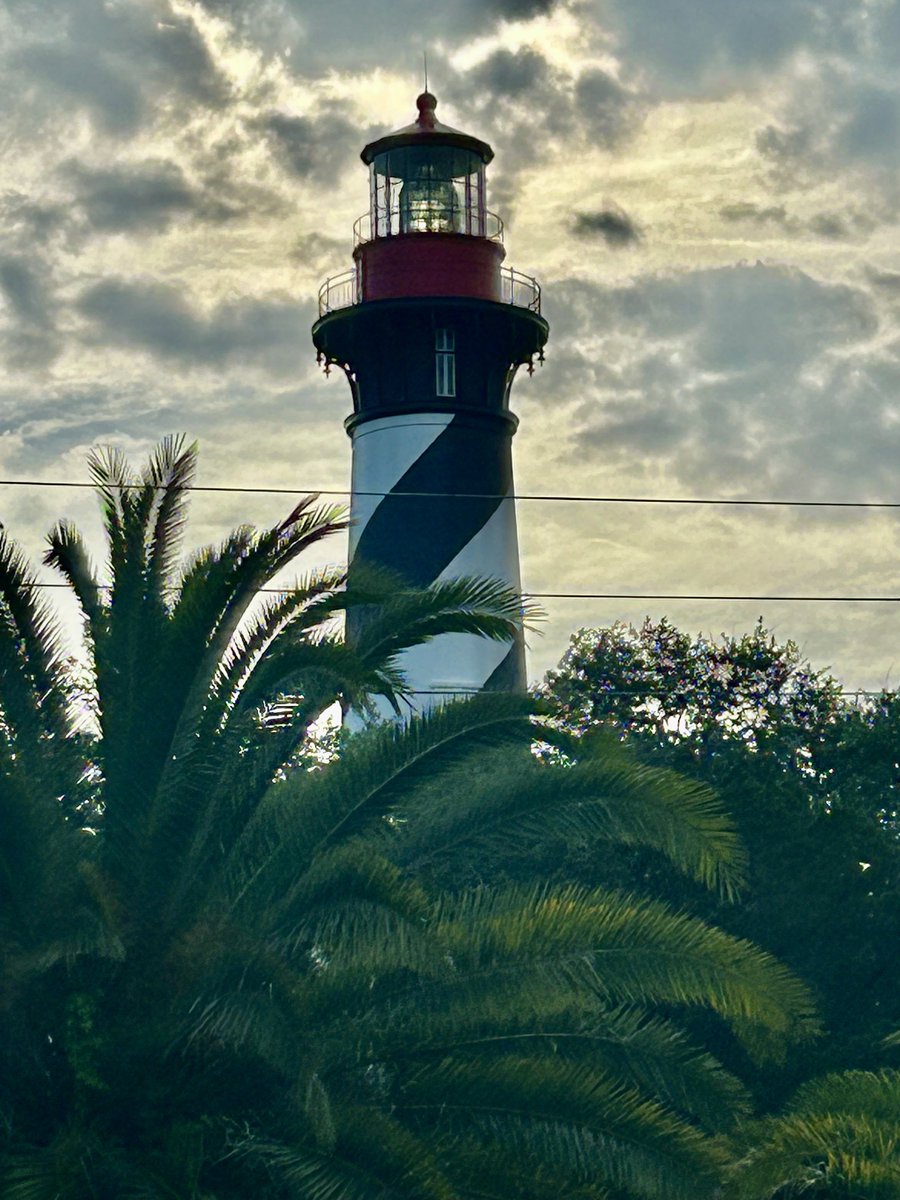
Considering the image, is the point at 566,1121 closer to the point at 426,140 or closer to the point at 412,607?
the point at 412,607

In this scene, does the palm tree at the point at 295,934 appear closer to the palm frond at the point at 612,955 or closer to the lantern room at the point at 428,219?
the palm frond at the point at 612,955

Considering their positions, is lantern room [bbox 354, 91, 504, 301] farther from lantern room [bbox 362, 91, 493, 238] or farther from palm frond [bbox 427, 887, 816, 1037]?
palm frond [bbox 427, 887, 816, 1037]

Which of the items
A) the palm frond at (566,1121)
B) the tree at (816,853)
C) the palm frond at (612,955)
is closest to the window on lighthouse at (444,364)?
the tree at (816,853)

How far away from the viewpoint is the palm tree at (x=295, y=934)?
43.1 feet

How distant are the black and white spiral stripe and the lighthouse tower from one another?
25 millimetres

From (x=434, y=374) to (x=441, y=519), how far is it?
9.29 feet

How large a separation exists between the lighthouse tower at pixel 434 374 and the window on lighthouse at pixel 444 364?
0.08 ft

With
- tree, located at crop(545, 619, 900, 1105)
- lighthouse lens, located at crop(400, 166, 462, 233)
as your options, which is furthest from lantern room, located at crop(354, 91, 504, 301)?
tree, located at crop(545, 619, 900, 1105)

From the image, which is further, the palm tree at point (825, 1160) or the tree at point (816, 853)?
the tree at point (816, 853)

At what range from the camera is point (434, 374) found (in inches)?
1400

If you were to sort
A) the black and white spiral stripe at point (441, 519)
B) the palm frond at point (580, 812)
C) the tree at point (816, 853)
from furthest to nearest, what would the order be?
the black and white spiral stripe at point (441, 519) → the tree at point (816, 853) → the palm frond at point (580, 812)

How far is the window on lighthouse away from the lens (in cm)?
3559

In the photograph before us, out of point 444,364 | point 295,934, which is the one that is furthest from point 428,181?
point 295,934

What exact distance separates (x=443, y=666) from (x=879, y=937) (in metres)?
14.0
